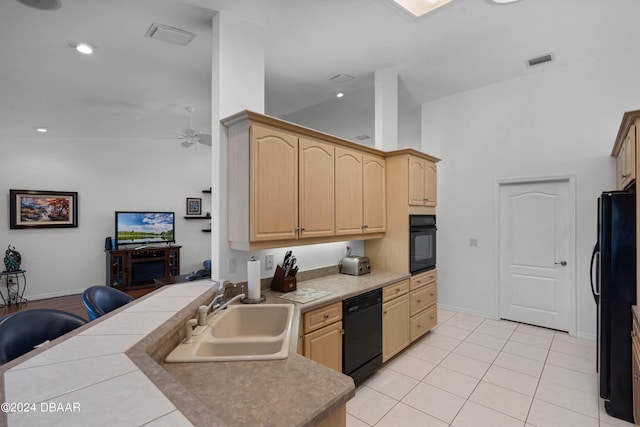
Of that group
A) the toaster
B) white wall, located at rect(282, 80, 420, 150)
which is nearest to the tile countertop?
the toaster

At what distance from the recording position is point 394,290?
3.06m

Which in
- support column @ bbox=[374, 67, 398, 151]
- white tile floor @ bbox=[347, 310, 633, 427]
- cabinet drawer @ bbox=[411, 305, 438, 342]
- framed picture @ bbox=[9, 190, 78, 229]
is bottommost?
white tile floor @ bbox=[347, 310, 633, 427]

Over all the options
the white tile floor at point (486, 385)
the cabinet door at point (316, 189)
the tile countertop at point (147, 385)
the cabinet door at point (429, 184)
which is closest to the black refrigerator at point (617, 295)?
the white tile floor at point (486, 385)

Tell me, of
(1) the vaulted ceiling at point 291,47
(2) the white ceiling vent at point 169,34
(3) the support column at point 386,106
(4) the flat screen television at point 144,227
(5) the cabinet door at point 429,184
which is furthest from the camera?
(4) the flat screen television at point 144,227

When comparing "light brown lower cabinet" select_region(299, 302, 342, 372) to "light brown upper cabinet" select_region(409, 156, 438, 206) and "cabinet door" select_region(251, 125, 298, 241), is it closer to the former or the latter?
"cabinet door" select_region(251, 125, 298, 241)

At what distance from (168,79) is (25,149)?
391 centimetres

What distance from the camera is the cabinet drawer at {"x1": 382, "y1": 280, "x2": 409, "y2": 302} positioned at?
292 centimetres

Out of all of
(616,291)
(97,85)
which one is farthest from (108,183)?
(616,291)

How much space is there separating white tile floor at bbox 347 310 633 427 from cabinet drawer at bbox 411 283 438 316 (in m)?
0.43

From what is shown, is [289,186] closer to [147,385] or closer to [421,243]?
[147,385]

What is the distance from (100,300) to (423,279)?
10.3 ft

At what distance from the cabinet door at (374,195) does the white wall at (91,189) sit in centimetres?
499

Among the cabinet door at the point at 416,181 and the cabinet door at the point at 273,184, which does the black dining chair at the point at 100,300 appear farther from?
the cabinet door at the point at 416,181

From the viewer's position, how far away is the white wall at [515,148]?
345 centimetres
